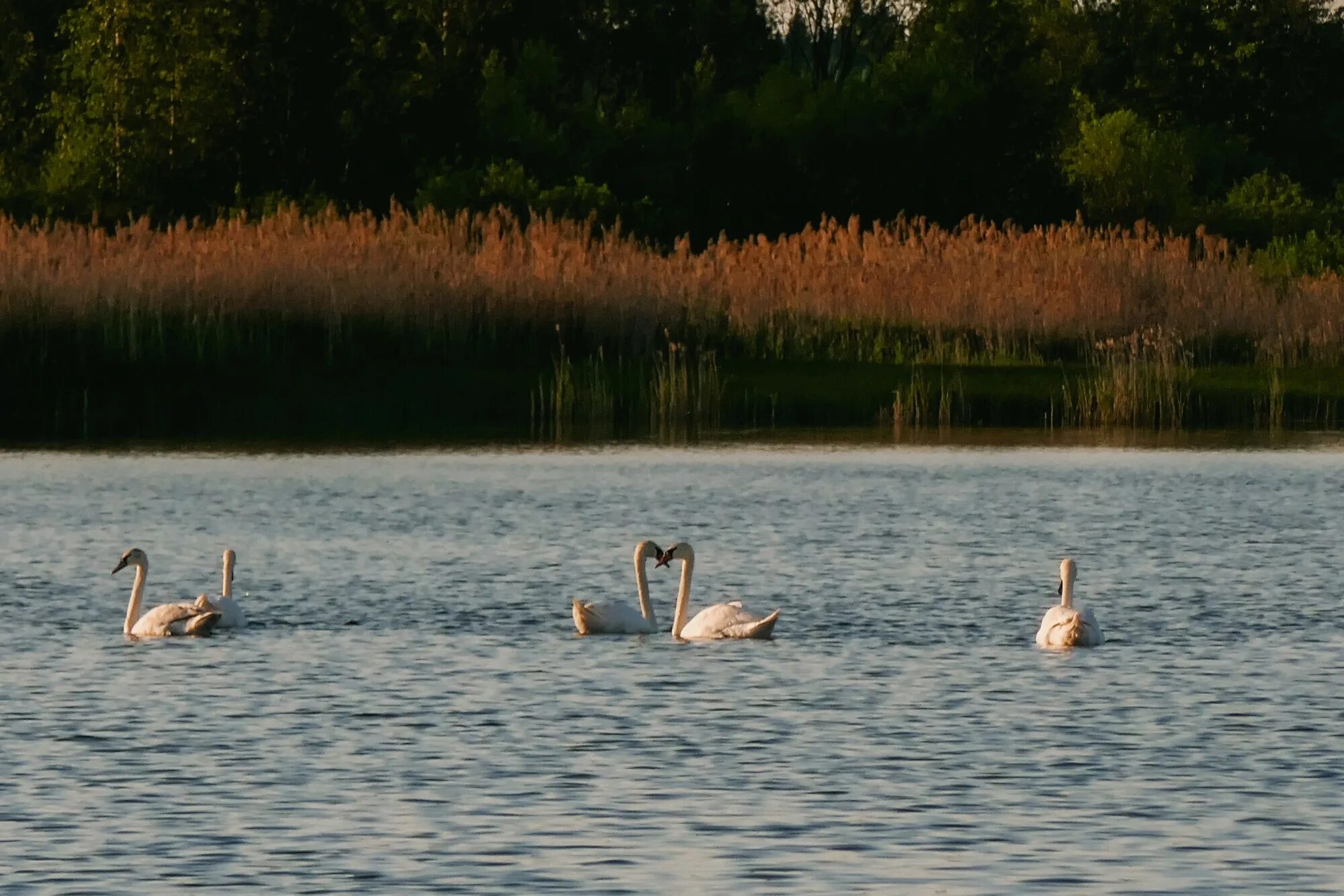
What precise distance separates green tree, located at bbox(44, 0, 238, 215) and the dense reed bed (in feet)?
34.0

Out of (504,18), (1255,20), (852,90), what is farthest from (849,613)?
(1255,20)

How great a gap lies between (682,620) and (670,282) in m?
18.6

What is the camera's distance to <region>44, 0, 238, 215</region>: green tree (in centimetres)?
4678

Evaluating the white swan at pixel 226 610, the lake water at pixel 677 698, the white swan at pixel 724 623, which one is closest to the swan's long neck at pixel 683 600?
the white swan at pixel 724 623

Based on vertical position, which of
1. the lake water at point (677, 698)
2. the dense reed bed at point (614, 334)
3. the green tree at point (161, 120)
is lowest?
the lake water at point (677, 698)

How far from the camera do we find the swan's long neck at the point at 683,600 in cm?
1664

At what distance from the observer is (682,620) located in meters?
16.8

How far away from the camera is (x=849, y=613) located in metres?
17.3

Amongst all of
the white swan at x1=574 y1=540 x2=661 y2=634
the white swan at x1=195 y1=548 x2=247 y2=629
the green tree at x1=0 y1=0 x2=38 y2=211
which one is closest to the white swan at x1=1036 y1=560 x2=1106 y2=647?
the white swan at x1=574 y1=540 x2=661 y2=634

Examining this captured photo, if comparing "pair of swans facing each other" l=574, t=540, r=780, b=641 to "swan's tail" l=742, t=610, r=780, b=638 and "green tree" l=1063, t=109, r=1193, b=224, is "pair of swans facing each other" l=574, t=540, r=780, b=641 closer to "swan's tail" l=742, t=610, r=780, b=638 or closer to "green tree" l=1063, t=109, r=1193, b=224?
"swan's tail" l=742, t=610, r=780, b=638

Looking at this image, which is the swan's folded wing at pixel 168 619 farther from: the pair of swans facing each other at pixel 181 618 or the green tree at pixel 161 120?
the green tree at pixel 161 120

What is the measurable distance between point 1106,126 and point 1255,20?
30.1ft

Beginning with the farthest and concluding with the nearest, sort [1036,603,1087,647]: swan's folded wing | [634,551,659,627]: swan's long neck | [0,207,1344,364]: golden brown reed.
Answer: [0,207,1344,364]: golden brown reed < [634,551,659,627]: swan's long neck < [1036,603,1087,647]: swan's folded wing

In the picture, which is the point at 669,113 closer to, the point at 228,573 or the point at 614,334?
the point at 614,334
